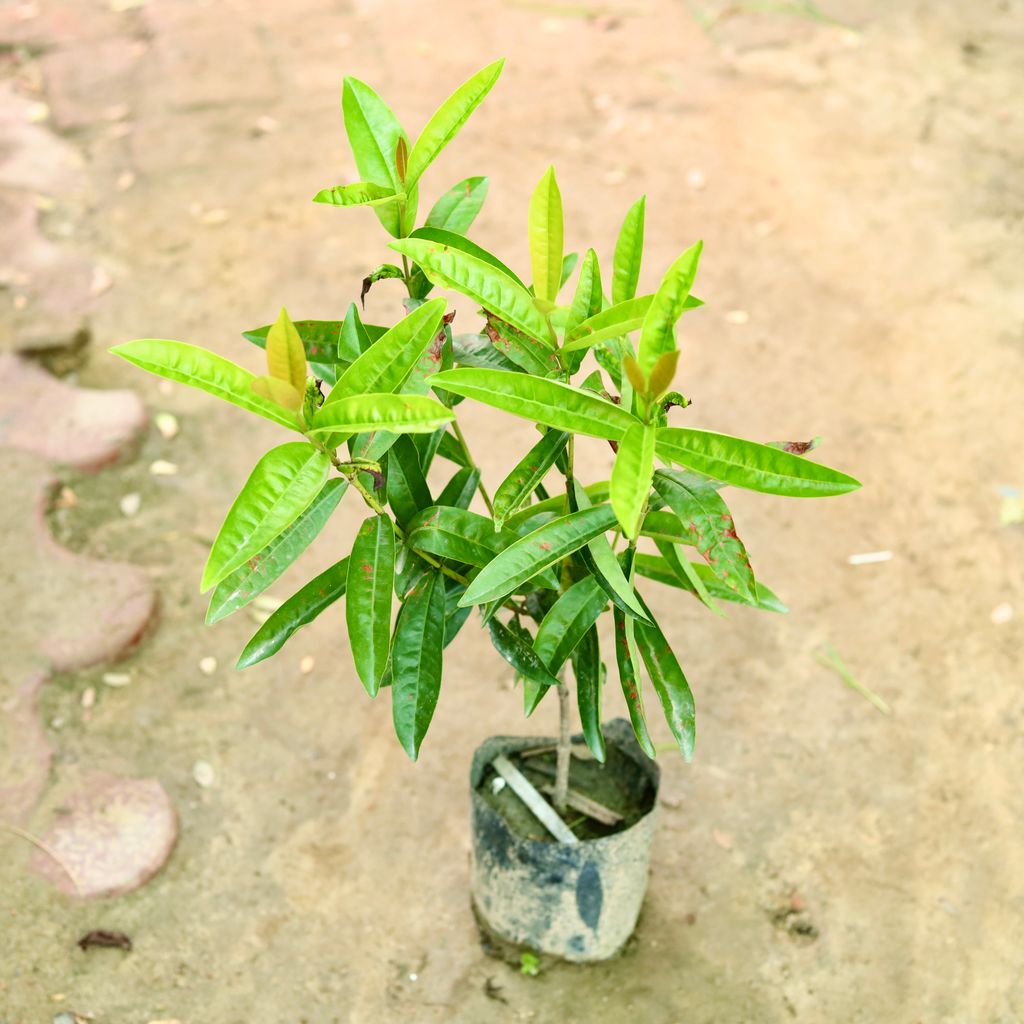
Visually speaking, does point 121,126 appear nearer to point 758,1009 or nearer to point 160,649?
point 160,649

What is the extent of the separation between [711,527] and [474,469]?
45 cm

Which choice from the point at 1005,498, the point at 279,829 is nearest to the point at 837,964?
the point at 279,829

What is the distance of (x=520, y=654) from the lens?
1704 mm

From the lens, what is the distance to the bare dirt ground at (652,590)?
2.28 metres

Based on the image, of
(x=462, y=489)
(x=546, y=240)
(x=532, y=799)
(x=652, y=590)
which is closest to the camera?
(x=546, y=240)

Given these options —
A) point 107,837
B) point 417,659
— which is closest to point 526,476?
point 417,659

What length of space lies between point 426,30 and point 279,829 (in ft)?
12.2

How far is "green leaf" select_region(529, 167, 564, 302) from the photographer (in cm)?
153

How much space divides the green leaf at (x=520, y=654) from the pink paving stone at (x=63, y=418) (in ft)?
6.36

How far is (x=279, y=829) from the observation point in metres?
2.52

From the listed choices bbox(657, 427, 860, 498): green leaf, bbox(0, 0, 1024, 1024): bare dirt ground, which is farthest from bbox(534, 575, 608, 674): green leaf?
bbox(0, 0, 1024, 1024): bare dirt ground

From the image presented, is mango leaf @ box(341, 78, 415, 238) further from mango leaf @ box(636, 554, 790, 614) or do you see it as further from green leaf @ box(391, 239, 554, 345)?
mango leaf @ box(636, 554, 790, 614)

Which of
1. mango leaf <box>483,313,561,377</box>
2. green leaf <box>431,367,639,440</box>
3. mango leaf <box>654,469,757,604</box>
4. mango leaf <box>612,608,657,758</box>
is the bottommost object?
mango leaf <box>612,608,657,758</box>

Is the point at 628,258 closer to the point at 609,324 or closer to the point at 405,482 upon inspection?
the point at 609,324
